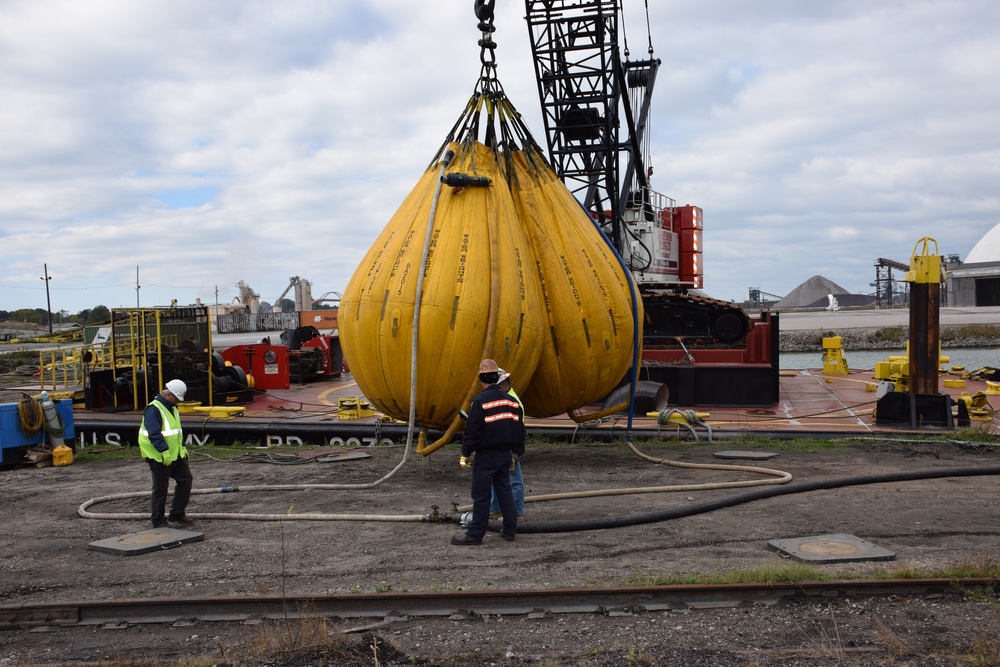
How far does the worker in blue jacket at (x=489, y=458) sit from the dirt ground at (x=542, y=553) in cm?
19

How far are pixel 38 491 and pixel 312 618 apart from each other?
22.1 ft

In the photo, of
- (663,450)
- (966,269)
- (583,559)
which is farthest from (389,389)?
(966,269)

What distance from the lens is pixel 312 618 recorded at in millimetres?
5461

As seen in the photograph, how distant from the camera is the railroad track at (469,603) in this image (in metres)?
5.61

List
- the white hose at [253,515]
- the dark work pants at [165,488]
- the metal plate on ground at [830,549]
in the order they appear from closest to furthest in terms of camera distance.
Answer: the metal plate on ground at [830,549]
the white hose at [253,515]
the dark work pants at [165,488]

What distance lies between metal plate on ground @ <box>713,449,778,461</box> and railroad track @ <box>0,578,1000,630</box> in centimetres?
502

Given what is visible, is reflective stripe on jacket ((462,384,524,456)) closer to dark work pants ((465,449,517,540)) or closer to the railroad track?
dark work pants ((465,449,517,540))

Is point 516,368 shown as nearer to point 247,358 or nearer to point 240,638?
point 240,638

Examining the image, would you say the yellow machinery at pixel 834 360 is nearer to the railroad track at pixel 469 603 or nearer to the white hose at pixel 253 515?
the white hose at pixel 253 515

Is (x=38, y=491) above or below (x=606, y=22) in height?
below

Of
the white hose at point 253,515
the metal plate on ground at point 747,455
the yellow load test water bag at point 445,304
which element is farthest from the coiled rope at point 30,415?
the metal plate on ground at point 747,455

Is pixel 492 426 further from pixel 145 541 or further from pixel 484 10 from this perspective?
pixel 484 10

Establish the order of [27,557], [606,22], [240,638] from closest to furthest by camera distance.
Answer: [240,638]
[27,557]
[606,22]

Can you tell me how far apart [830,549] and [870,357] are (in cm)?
3806
